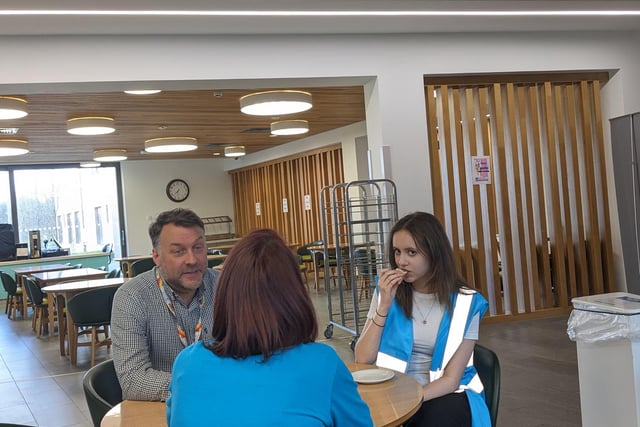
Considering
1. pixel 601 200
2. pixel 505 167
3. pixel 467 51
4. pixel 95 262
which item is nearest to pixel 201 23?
pixel 467 51

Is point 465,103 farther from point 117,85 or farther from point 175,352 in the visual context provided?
point 175,352

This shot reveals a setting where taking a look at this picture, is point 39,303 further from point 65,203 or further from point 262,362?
point 262,362

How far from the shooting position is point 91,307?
20.6ft

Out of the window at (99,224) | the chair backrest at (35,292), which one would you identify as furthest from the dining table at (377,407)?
the window at (99,224)

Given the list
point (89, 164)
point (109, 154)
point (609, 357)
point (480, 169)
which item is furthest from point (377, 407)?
point (89, 164)

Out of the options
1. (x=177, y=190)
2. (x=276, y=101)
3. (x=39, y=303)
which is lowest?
(x=39, y=303)

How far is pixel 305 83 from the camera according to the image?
6.32 metres

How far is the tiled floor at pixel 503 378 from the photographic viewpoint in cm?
424

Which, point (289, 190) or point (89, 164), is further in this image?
point (289, 190)

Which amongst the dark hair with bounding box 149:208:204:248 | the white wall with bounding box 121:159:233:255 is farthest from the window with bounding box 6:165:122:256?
the dark hair with bounding box 149:208:204:248

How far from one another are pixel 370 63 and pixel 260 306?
16.9ft

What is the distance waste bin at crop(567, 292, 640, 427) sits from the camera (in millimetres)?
3090

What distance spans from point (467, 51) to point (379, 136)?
1289 mm

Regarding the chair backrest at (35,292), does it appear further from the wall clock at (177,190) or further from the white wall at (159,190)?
the wall clock at (177,190)
